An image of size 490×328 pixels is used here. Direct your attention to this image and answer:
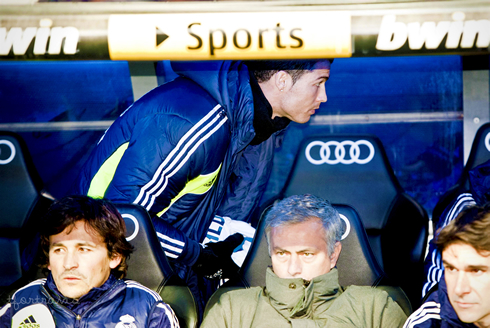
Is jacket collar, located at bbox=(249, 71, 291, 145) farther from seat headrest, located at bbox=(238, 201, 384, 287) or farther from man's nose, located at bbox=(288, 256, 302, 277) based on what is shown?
man's nose, located at bbox=(288, 256, 302, 277)

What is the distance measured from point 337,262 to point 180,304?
2.09 ft

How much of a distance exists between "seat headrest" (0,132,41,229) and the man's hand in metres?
0.78

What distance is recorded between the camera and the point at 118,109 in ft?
7.75

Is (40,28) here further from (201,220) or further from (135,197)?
(201,220)

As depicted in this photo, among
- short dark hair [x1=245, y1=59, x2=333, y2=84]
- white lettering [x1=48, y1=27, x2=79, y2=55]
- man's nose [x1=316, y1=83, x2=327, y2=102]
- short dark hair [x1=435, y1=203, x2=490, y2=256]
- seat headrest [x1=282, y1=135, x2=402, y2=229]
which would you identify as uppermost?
white lettering [x1=48, y1=27, x2=79, y2=55]

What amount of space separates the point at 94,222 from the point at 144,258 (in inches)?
9.8

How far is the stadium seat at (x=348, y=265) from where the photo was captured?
2168 millimetres

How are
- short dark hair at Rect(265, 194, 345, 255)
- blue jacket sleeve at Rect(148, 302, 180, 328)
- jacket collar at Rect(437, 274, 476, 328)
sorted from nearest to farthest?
jacket collar at Rect(437, 274, 476, 328), blue jacket sleeve at Rect(148, 302, 180, 328), short dark hair at Rect(265, 194, 345, 255)

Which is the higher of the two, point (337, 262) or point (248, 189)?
point (248, 189)

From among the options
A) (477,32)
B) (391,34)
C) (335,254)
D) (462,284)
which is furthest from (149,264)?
(477,32)

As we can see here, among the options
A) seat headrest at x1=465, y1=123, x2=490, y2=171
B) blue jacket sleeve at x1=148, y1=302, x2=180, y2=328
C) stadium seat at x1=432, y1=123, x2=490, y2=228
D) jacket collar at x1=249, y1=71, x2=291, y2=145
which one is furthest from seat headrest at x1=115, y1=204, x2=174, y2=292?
seat headrest at x1=465, y1=123, x2=490, y2=171

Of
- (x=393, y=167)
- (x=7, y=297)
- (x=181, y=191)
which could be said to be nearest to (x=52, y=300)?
(x=7, y=297)

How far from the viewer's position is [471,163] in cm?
235

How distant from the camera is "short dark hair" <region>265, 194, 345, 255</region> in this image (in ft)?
6.88
